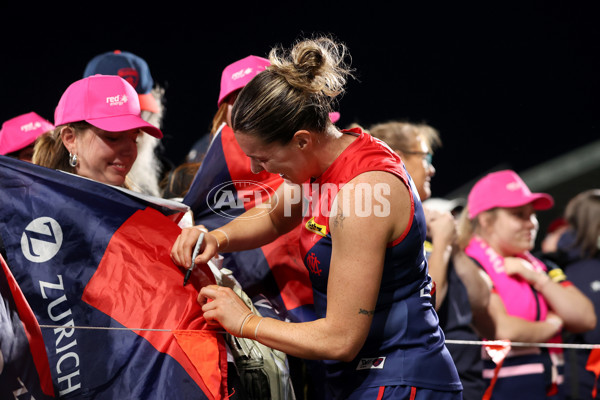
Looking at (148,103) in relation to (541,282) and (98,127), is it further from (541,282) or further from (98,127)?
(541,282)

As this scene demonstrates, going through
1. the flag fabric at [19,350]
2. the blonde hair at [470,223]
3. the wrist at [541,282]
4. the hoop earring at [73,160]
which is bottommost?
the wrist at [541,282]

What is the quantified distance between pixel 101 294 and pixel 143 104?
1.07 metres

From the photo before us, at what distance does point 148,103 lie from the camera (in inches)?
98.3

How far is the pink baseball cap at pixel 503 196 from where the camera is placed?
313 cm

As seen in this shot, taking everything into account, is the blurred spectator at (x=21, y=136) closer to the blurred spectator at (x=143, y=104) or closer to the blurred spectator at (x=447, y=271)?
the blurred spectator at (x=143, y=104)

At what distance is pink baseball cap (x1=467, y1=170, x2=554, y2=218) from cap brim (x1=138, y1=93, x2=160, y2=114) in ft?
5.11

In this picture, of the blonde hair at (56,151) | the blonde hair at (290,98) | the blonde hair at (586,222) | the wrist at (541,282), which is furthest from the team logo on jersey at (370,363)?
the blonde hair at (586,222)

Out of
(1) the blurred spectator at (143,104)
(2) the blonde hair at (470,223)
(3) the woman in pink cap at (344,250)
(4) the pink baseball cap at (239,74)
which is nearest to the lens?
(3) the woman in pink cap at (344,250)

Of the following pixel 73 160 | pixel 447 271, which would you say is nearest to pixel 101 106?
pixel 73 160

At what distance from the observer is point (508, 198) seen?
10.3 ft

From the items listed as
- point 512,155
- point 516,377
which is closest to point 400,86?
point 512,155

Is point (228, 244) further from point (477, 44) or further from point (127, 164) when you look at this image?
point (477, 44)

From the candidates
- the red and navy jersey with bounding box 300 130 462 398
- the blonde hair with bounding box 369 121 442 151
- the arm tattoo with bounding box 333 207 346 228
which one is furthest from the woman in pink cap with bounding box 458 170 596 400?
the arm tattoo with bounding box 333 207 346 228

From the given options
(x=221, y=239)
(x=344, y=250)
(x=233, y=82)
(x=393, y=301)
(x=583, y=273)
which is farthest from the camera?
(x=583, y=273)
